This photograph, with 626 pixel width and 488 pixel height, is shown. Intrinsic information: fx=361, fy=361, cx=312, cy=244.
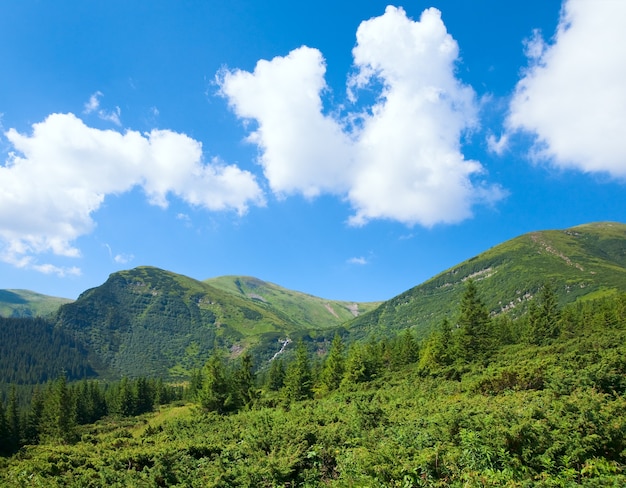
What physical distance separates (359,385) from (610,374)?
34600 mm

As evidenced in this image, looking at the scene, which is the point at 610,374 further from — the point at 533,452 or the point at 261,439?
the point at 261,439

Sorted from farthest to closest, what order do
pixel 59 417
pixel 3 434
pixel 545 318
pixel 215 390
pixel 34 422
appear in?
pixel 34 422 < pixel 59 417 < pixel 3 434 < pixel 545 318 < pixel 215 390

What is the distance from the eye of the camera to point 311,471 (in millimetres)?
15102

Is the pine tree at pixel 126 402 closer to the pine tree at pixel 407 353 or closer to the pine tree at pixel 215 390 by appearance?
the pine tree at pixel 215 390

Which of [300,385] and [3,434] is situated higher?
[300,385]

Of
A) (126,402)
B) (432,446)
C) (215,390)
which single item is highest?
(432,446)

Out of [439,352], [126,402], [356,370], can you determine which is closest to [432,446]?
[439,352]

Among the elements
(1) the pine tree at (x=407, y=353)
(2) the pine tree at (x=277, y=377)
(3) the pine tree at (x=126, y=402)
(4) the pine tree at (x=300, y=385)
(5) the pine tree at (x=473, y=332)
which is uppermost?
(5) the pine tree at (x=473, y=332)

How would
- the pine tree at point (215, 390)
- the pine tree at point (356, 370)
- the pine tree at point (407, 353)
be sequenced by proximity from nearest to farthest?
the pine tree at point (215, 390), the pine tree at point (356, 370), the pine tree at point (407, 353)

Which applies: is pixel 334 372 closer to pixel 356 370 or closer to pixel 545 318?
pixel 356 370

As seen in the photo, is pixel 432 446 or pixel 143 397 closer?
pixel 432 446

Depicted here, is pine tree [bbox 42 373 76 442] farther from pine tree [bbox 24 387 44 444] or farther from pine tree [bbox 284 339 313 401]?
pine tree [bbox 284 339 313 401]

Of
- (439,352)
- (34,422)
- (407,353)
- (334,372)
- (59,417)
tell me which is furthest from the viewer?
(34,422)

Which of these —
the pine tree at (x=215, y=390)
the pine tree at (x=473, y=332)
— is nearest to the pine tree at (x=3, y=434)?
the pine tree at (x=215, y=390)
